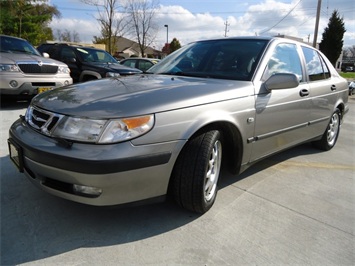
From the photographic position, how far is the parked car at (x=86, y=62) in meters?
7.98

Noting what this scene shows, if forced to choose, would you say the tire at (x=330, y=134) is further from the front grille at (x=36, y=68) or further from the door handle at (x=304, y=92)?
the front grille at (x=36, y=68)

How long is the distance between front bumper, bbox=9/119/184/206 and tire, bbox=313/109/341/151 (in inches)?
125

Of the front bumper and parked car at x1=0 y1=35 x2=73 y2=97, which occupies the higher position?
parked car at x1=0 y1=35 x2=73 y2=97

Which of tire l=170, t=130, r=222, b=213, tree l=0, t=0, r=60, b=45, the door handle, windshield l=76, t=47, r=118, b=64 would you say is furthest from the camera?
tree l=0, t=0, r=60, b=45

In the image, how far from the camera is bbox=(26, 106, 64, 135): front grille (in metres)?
2.22

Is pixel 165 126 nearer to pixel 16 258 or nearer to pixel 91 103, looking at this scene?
pixel 91 103

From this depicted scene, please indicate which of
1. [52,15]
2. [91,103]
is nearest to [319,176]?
[91,103]

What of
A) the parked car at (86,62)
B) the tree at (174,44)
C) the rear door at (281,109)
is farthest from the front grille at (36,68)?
the tree at (174,44)

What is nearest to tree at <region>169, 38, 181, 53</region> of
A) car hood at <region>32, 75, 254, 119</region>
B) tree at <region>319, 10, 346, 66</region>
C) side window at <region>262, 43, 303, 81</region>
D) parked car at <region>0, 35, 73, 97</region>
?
tree at <region>319, 10, 346, 66</region>

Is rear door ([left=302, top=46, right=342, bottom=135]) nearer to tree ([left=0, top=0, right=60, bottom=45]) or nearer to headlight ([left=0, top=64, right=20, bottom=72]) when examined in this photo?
headlight ([left=0, top=64, right=20, bottom=72])

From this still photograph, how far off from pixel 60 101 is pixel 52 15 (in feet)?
146

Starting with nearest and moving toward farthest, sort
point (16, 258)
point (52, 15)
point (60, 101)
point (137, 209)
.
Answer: point (16, 258) < point (60, 101) < point (137, 209) < point (52, 15)

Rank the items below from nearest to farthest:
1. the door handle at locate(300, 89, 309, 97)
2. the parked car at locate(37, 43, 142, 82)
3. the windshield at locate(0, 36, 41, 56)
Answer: the door handle at locate(300, 89, 309, 97) < the windshield at locate(0, 36, 41, 56) < the parked car at locate(37, 43, 142, 82)

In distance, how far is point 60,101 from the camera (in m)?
2.39
